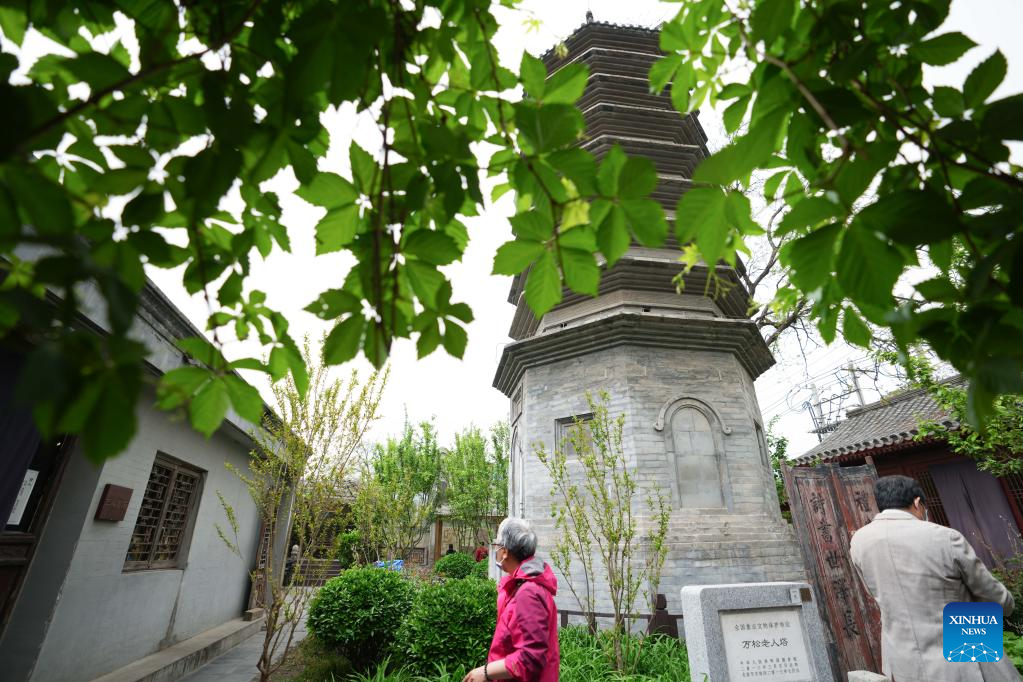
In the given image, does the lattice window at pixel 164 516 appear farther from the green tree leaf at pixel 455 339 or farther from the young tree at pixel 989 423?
the young tree at pixel 989 423

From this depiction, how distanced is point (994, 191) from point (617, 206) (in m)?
0.60

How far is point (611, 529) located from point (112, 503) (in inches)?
193

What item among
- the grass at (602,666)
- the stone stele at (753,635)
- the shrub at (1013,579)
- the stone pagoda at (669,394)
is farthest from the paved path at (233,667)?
the shrub at (1013,579)

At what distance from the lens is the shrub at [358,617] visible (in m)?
5.85

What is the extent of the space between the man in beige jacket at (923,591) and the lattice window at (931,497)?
371 inches

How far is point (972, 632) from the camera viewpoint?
267 cm

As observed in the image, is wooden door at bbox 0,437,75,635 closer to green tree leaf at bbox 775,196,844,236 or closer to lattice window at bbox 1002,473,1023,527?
green tree leaf at bbox 775,196,844,236

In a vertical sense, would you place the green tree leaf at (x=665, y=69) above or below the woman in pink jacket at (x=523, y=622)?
above

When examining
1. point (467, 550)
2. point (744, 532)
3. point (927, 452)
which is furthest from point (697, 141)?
point (467, 550)

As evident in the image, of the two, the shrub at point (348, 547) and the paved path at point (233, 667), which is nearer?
the paved path at point (233, 667)

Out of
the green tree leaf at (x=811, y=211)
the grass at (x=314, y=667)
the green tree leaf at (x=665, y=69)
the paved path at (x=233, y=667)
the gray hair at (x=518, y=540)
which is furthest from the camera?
the paved path at (x=233, y=667)

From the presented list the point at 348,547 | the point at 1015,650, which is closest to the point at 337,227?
the point at 1015,650

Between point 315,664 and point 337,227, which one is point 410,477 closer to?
point 315,664

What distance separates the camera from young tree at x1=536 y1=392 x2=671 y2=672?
5.12 m
